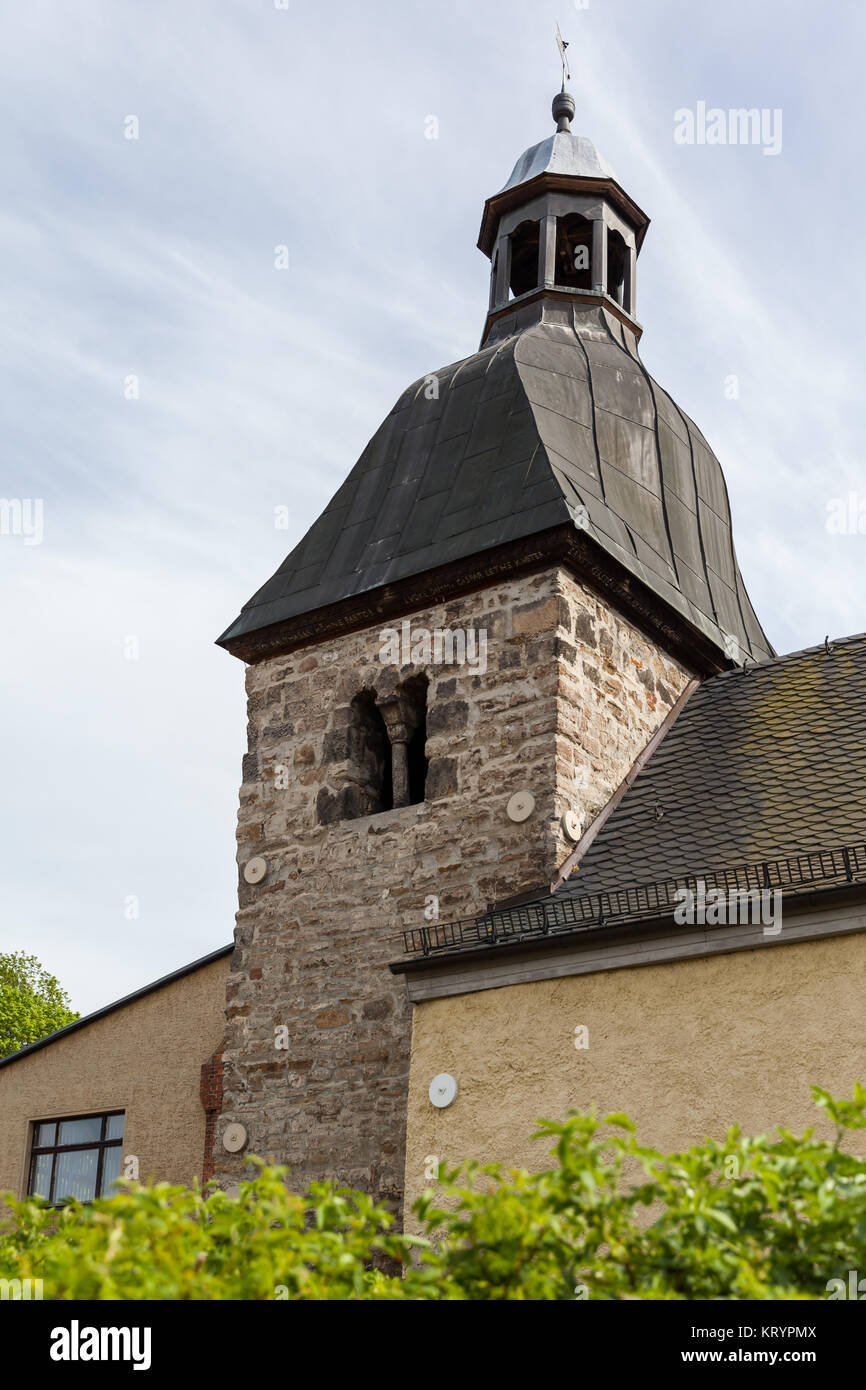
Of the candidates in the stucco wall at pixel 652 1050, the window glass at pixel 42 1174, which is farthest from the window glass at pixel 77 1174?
the stucco wall at pixel 652 1050

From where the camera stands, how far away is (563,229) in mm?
14531

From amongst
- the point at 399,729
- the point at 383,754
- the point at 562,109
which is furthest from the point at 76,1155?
the point at 562,109

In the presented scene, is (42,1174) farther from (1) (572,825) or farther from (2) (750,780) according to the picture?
(2) (750,780)

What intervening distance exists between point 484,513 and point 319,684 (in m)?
1.77

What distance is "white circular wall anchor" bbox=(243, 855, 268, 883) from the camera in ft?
34.8

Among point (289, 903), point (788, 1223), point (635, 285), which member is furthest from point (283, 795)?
point (788, 1223)

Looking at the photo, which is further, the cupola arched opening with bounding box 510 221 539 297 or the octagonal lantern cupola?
→ the cupola arched opening with bounding box 510 221 539 297

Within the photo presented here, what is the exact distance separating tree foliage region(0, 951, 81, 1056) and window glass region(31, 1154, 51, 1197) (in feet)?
46.4

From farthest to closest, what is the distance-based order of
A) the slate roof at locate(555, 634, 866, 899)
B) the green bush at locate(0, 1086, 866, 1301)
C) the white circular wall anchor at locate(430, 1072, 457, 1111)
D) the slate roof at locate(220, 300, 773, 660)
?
the slate roof at locate(220, 300, 773, 660) → the slate roof at locate(555, 634, 866, 899) → the white circular wall anchor at locate(430, 1072, 457, 1111) → the green bush at locate(0, 1086, 866, 1301)

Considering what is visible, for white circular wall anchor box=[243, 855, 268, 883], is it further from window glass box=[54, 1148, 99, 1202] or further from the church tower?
window glass box=[54, 1148, 99, 1202]

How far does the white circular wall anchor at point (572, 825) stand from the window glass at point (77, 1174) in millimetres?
6751

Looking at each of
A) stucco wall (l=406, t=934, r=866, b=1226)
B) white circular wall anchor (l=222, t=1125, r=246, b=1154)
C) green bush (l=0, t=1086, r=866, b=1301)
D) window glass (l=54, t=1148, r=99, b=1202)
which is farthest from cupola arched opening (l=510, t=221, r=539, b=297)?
green bush (l=0, t=1086, r=866, b=1301)

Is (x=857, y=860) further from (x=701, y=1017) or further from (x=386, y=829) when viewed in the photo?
(x=386, y=829)
